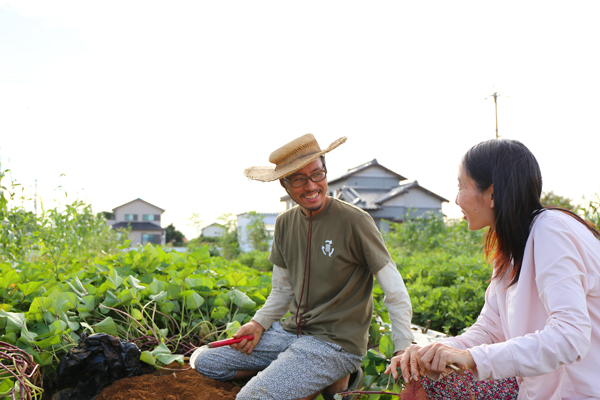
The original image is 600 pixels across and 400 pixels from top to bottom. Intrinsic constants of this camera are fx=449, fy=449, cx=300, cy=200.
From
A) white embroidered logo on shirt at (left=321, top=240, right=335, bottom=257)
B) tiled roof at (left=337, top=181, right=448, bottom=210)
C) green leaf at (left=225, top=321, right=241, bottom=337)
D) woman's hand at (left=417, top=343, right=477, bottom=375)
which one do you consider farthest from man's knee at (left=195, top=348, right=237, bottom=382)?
tiled roof at (left=337, top=181, right=448, bottom=210)

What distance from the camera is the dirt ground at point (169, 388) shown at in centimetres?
210

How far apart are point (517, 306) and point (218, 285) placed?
208 centimetres

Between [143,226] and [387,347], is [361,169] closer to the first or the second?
[143,226]

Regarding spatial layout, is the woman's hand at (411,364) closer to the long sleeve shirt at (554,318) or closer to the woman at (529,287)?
the woman at (529,287)

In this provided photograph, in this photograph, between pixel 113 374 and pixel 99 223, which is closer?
pixel 113 374

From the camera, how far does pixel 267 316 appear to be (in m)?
2.43

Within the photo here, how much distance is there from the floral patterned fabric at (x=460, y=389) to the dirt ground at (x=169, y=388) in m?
1.02

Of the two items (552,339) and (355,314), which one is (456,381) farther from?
(355,314)

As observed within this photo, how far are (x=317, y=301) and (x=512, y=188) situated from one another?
3.68ft

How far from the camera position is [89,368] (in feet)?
7.11

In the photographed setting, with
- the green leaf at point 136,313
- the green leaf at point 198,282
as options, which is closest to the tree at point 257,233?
the green leaf at point 198,282

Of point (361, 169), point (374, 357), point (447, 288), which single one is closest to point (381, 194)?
point (361, 169)

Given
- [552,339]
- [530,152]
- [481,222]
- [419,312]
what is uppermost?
[530,152]

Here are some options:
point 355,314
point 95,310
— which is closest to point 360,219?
point 355,314
